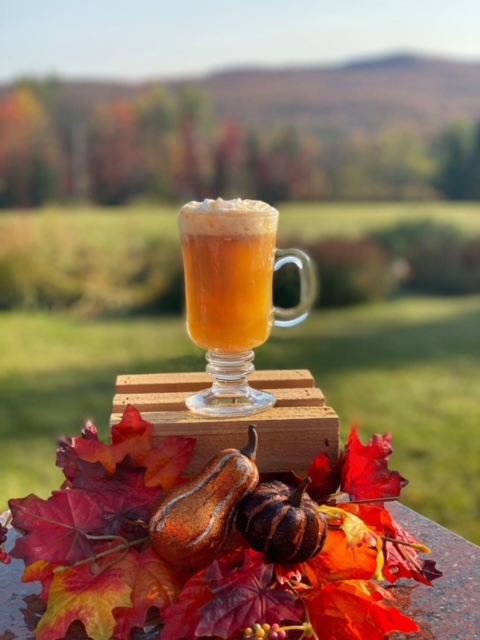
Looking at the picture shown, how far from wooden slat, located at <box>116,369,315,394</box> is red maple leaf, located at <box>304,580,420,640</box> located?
0.54m

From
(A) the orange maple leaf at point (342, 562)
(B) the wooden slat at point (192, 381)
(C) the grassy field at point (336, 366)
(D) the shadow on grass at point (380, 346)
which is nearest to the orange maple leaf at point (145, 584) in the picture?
(A) the orange maple leaf at point (342, 562)

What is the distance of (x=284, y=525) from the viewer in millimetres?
1247

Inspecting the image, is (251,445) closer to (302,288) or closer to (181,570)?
(181,570)

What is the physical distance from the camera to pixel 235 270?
1.52m

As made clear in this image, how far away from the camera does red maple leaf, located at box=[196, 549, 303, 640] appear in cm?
115

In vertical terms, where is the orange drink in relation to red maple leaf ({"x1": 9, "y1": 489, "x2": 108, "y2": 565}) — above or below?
above

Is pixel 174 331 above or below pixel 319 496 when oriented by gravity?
below

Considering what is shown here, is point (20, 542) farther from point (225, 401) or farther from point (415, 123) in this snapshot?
point (415, 123)

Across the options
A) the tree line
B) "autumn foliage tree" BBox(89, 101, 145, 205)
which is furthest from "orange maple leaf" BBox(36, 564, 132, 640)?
"autumn foliage tree" BBox(89, 101, 145, 205)

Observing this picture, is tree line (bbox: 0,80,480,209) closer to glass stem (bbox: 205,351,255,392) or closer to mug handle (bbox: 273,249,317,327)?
mug handle (bbox: 273,249,317,327)

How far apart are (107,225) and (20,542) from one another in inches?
251

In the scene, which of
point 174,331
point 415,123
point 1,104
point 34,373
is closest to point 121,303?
point 174,331

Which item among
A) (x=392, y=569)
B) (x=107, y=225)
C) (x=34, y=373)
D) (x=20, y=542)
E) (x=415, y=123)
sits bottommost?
(x=34, y=373)

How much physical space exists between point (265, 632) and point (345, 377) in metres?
4.85
